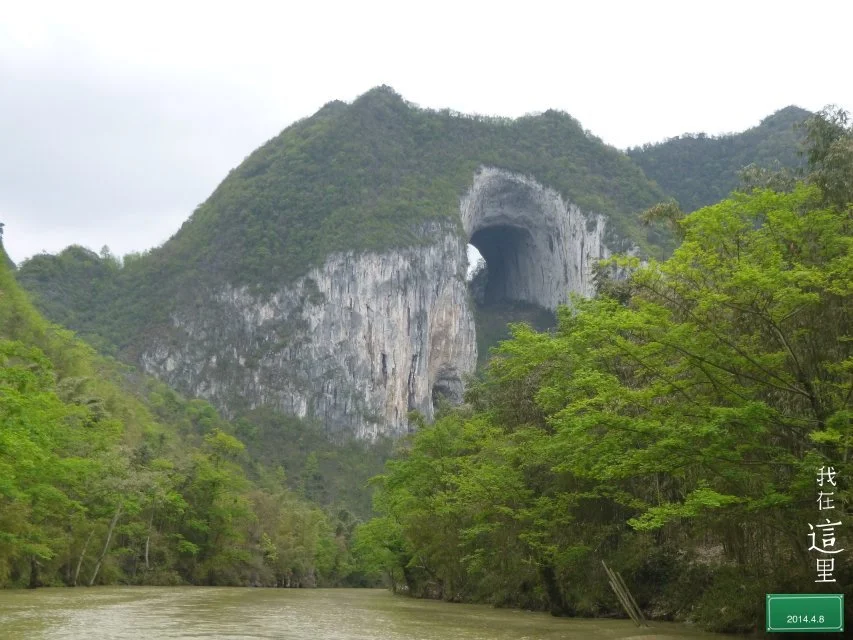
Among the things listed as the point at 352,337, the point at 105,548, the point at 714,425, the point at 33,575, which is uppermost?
the point at 352,337

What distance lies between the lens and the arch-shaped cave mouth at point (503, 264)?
156m

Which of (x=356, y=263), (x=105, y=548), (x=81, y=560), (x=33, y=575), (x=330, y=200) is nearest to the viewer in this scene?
(x=33, y=575)

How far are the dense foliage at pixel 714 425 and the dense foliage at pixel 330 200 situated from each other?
106 m

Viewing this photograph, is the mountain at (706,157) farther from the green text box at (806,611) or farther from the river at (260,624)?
the green text box at (806,611)

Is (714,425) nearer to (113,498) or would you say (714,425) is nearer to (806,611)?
(806,611)

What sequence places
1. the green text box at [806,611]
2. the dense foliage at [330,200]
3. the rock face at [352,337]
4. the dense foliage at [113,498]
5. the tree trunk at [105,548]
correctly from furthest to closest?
the dense foliage at [330,200] → the rock face at [352,337] → the tree trunk at [105,548] → the dense foliage at [113,498] → the green text box at [806,611]

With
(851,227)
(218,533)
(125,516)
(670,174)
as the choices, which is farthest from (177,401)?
(670,174)

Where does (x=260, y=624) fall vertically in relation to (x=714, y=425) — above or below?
below

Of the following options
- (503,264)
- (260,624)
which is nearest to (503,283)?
(503,264)

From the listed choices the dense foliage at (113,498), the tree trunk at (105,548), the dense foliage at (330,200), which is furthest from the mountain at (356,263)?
the tree trunk at (105,548)

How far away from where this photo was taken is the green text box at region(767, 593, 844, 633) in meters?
11.9

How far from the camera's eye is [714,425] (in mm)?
13664

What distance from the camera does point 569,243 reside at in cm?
14188

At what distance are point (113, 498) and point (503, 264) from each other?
425 ft
